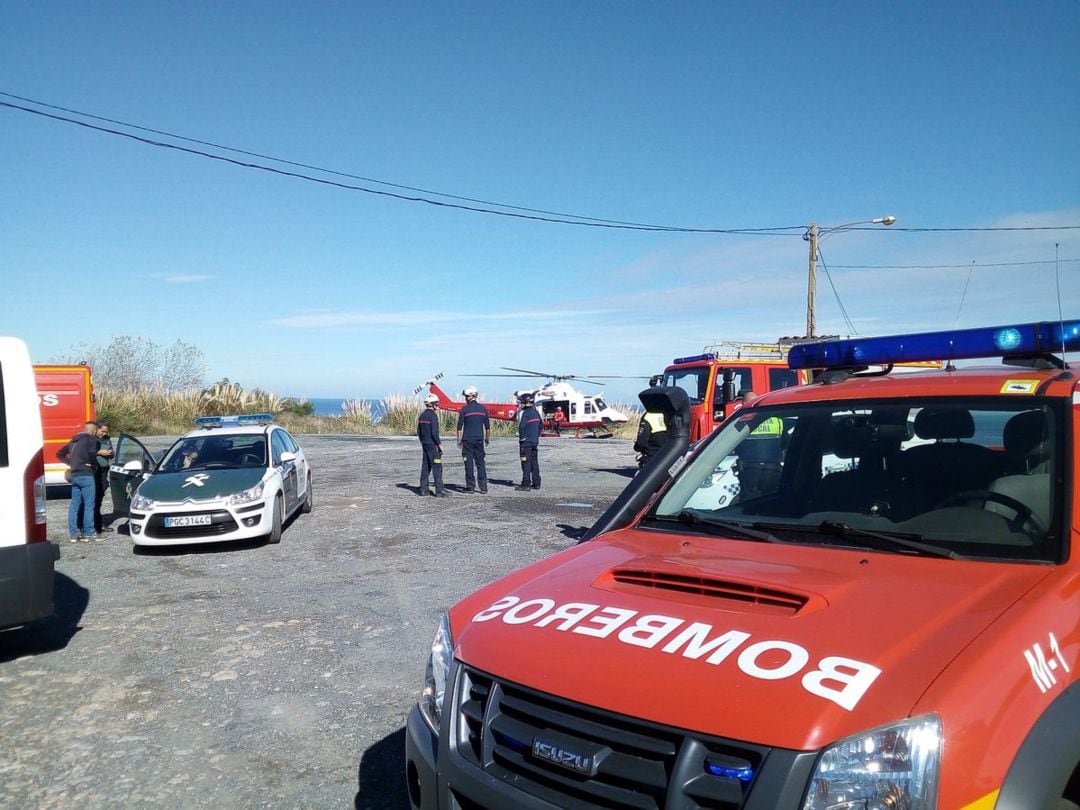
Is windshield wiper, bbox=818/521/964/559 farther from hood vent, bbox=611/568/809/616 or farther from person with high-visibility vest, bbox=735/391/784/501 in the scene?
person with high-visibility vest, bbox=735/391/784/501

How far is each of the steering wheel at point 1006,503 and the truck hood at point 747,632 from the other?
28 centimetres

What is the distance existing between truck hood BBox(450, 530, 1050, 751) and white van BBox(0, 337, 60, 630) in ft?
12.5

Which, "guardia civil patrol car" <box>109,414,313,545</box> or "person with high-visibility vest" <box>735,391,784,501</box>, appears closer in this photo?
"person with high-visibility vest" <box>735,391,784,501</box>

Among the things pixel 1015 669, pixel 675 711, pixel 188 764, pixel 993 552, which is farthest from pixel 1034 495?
pixel 188 764

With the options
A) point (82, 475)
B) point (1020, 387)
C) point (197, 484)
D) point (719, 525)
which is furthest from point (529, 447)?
point (1020, 387)

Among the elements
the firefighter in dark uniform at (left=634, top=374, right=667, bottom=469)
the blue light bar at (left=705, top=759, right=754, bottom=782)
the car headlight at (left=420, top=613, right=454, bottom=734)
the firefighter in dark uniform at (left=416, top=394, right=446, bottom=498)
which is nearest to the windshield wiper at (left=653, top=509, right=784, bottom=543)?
the car headlight at (left=420, top=613, right=454, bottom=734)

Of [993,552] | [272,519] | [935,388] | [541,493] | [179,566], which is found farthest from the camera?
[541,493]

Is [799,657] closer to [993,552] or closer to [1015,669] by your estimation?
[1015,669]

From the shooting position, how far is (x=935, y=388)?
3.36m

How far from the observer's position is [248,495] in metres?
9.81

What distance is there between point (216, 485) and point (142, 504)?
823mm

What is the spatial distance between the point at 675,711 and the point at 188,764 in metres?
3.13

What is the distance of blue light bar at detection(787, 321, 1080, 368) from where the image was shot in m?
3.31

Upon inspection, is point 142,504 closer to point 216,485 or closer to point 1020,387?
point 216,485
